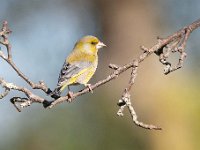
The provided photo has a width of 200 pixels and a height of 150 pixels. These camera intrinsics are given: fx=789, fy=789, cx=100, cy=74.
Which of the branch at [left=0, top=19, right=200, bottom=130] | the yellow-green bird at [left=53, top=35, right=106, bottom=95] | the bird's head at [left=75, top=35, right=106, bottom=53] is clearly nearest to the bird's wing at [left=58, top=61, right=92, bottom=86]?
Result: the yellow-green bird at [left=53, top=35, right=106, bottom=95]

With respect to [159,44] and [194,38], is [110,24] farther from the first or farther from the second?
[159,44]

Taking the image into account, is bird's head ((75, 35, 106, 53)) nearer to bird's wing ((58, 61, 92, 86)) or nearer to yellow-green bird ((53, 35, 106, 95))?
yellow-green bird ((53, 35, 106, 95))

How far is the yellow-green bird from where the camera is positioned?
6.76 m

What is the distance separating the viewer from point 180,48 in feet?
16.9

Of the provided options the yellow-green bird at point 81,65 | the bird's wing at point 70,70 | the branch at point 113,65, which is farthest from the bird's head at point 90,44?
the branch at point 113,65

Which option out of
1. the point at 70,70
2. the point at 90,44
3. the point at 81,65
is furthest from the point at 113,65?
the point at 90,44

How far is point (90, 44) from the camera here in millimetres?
7375

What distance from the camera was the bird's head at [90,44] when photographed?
7.37m

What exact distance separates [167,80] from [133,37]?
1.37 m

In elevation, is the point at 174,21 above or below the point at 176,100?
above

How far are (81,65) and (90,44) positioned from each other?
1.05 ft

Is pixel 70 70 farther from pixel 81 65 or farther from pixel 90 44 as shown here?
pixel 90 44

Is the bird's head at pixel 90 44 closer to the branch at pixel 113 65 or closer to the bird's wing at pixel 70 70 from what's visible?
the bird's wing at pixel 70 70

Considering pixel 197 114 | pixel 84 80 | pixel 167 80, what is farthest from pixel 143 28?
pixel 84 80
